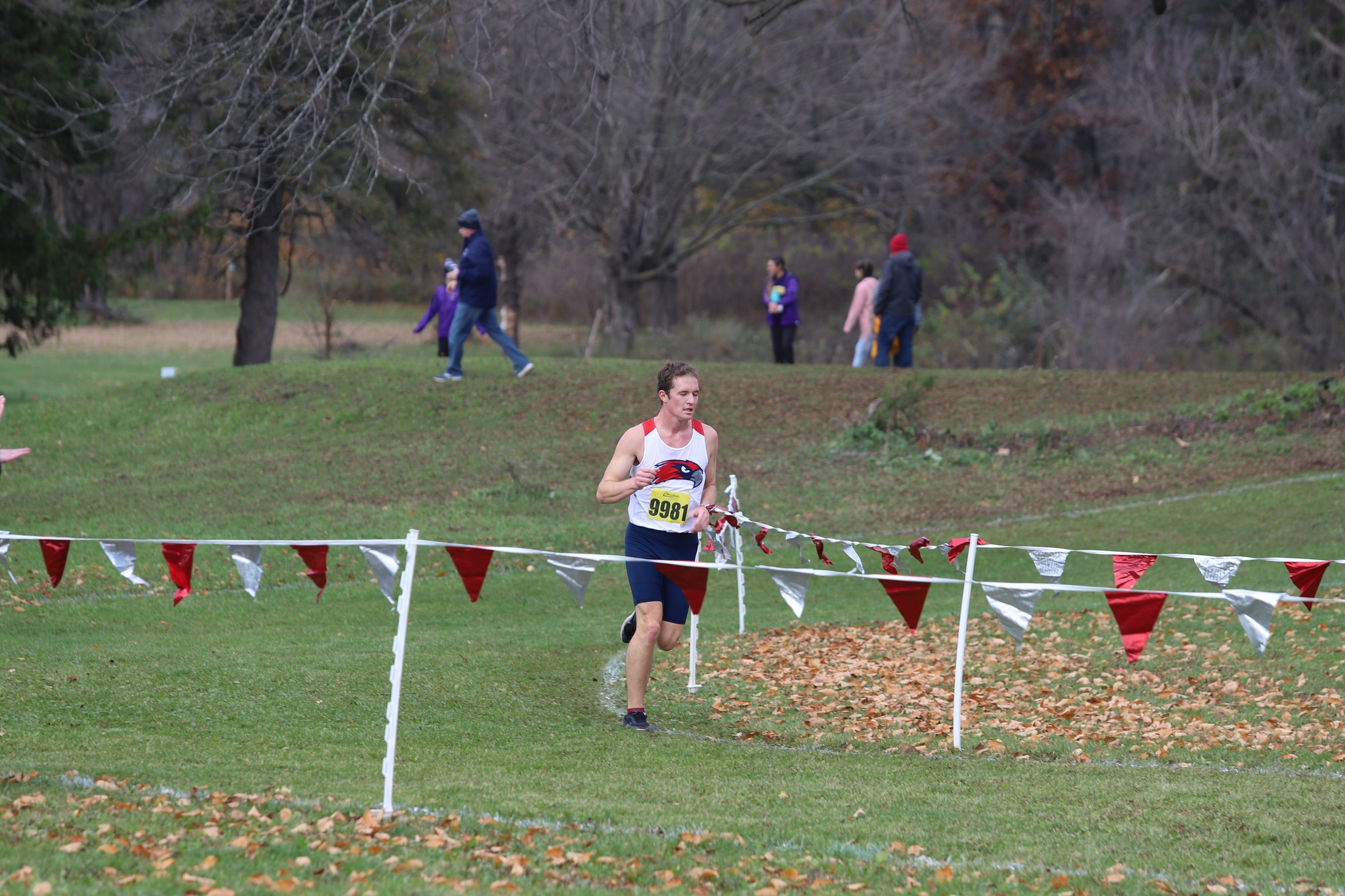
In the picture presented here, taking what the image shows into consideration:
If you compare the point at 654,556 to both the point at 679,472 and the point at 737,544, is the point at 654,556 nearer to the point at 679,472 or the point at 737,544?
the point at 679,472

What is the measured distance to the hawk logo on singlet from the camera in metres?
6.94

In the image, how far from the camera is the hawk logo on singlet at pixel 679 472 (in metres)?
6.94

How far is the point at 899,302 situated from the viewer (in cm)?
2038

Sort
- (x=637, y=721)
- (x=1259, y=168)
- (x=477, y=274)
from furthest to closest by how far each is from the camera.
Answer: (x=1259, y=168) < (x=477, y=274) < (x=637, y=721)

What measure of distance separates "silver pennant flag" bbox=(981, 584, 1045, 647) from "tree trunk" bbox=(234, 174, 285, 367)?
19.8 m

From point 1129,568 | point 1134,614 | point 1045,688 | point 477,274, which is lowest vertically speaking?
point 1045,688

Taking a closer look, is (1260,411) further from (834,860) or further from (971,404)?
(834,860)

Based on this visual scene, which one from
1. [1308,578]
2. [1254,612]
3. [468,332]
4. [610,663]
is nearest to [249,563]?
[610,663]

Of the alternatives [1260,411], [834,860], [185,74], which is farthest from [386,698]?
[1260,411]

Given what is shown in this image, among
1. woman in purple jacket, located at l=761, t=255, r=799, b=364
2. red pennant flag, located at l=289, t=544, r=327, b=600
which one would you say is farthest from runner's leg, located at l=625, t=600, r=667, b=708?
woman in purple jacket, located at l=761, t=255, r=799, b=364

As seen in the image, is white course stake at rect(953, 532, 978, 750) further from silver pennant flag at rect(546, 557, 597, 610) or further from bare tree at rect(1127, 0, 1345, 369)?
bare tree at rect(1127, 0, 1345, 369)

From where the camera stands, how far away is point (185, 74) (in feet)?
41.3

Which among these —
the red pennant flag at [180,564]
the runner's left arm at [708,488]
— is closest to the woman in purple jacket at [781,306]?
the runner's left arm at [708,488]

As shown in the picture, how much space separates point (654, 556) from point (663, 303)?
2851 centimetres
